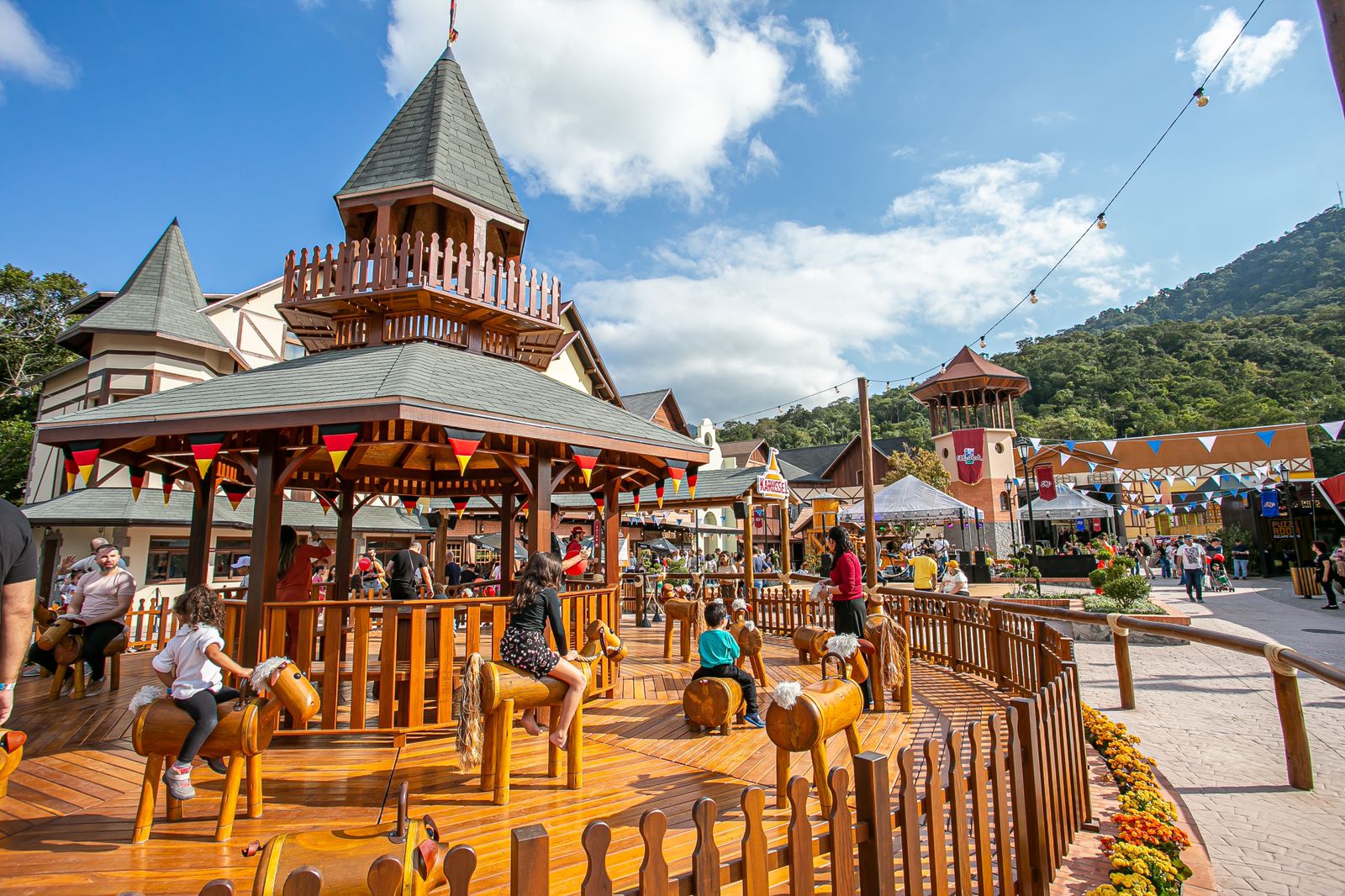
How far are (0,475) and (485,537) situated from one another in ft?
71.3

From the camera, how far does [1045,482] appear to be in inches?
1067

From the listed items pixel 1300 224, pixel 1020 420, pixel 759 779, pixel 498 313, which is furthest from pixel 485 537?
pixel 1300 224

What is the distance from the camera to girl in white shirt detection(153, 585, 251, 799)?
14.0 ft

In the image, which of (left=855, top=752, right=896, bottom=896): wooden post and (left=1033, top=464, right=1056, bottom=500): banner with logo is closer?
(left=855, top=752, right=896, bottom=896): wooden post

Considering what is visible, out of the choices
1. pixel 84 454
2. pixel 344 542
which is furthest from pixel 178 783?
pixel 344 542

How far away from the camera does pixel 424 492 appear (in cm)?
1282

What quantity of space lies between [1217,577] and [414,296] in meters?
29.7

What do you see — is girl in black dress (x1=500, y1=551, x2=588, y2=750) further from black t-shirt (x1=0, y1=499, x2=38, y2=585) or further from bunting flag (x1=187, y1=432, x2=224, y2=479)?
bunting flag (x1=187, y1=432, x2=224, y2=479)

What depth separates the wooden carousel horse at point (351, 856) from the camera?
2252mm

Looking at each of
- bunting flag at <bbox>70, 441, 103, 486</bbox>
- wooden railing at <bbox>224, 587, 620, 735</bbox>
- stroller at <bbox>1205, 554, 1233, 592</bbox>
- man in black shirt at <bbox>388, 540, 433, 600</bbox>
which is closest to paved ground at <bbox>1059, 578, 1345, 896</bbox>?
wooden railing at <bbox>224, 587, 620, 735</bbox>

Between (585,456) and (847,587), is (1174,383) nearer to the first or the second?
(847,587)

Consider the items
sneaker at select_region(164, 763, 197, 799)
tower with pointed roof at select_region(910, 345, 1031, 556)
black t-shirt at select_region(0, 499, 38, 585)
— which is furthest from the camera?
tower with pointed roof at select_region(910, 345, 1031, 556)

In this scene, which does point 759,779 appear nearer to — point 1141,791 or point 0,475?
point 1141,791

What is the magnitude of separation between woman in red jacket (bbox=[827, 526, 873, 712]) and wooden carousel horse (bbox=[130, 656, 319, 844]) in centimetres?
528
